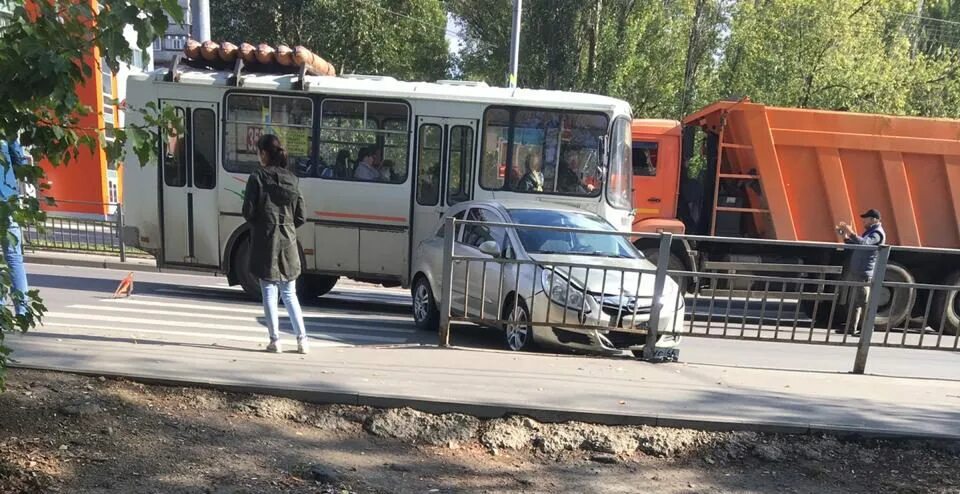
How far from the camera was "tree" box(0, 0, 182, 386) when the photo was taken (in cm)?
291

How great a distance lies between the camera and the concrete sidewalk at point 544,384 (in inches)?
184

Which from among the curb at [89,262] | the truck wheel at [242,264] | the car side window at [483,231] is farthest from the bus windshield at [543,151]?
the curb at [89,262]

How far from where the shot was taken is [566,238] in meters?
7.23

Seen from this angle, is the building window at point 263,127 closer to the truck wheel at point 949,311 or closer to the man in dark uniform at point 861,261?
the man in dark uniform at point 861,261

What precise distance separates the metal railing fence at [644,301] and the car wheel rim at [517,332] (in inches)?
1.6

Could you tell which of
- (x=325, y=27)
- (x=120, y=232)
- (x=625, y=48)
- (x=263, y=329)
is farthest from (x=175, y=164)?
(x=625, y=48)

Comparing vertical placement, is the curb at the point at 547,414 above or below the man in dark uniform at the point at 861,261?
below

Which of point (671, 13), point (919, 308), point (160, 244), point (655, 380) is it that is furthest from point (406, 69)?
point (655, 380)

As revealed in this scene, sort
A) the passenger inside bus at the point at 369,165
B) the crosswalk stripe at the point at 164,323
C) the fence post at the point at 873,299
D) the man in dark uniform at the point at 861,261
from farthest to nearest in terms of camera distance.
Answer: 1. the passenger inside bus at the point at 369,165
2. the crosswalk stripe at the point at 164,323
3. the man in dark uniform at the point at 861,261
4. the fence post at the point at 873,299

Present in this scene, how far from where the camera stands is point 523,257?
6918 millimetres

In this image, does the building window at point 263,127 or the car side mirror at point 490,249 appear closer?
the car side mirror at point 490,249

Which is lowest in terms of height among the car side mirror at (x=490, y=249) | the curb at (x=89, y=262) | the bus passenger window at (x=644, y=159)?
the curb at (x=89, y=262)

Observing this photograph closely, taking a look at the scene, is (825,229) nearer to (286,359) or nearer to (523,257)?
(523,257)

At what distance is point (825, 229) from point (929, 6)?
74.7 ft
